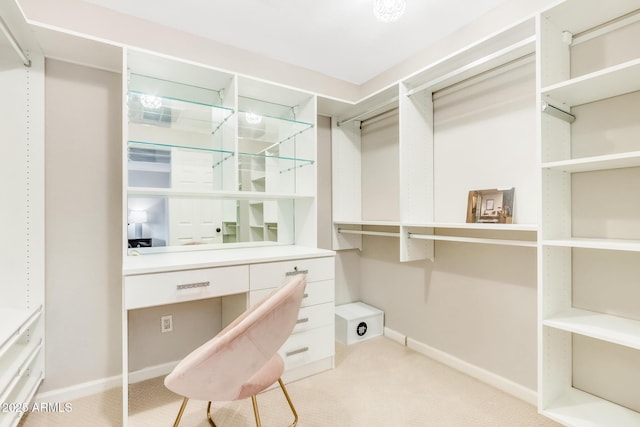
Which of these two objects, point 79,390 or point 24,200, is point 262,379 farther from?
point 24,200

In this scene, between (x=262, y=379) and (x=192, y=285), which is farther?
(x=192, y=285)

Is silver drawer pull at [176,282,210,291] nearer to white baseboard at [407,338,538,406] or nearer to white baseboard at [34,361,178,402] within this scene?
white baseboard at [34,361,178,402]

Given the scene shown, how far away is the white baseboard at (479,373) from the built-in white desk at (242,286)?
789 mm

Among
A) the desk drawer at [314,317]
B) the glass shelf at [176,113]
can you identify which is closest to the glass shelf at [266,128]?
the glass shelf at [176,113]

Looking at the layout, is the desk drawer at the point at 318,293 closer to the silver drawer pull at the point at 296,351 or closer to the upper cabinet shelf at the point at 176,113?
the silver drawer pull at the point at 296,351

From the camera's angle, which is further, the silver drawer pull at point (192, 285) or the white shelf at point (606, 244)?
the silver drawer pull at point (192, 285)

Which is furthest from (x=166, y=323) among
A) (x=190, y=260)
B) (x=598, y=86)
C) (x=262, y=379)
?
(x=598, y=86)

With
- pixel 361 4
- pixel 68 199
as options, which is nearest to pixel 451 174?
pixel 361 4

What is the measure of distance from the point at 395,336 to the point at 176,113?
254 centimetres

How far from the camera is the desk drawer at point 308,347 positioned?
6.56 ft

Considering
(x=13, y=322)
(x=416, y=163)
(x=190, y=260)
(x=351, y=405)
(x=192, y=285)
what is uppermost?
(x=416, y=163)

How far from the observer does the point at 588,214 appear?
1592mm

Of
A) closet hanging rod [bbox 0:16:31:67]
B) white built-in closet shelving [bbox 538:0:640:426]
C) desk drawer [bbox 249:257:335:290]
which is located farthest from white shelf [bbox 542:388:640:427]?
closet hanging rod [bbox 0:16:31:67]

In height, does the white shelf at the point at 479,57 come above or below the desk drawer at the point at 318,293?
above
